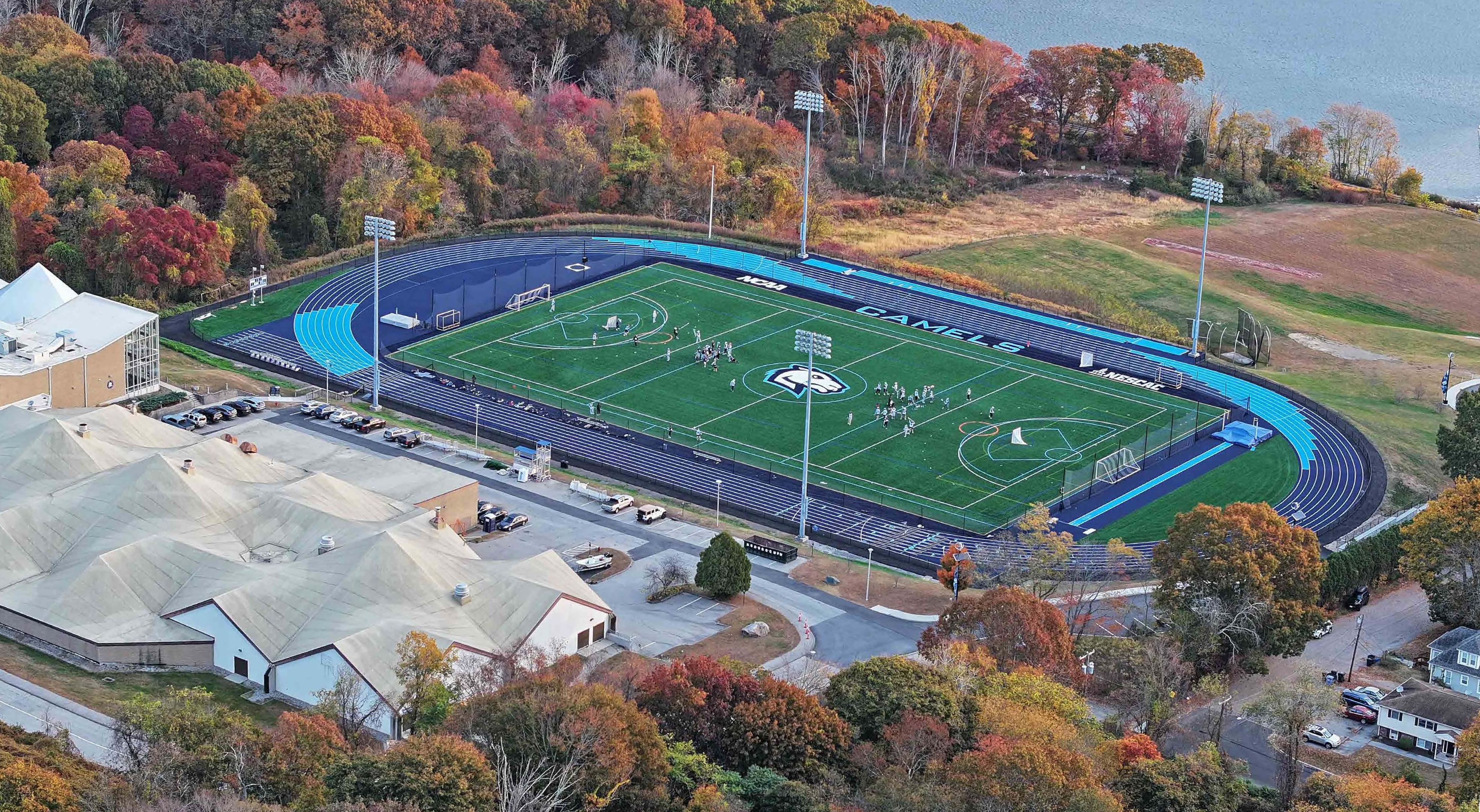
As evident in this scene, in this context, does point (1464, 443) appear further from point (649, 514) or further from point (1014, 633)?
point (649, 514)

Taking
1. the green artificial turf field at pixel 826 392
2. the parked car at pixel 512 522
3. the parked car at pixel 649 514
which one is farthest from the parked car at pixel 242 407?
the parked car at pixel 649 514

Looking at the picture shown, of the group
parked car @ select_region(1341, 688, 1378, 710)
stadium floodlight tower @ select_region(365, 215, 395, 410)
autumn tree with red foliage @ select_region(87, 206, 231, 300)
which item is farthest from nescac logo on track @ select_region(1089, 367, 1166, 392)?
autumn tree with red foliage @ select_region(87, 206, 231, 300)

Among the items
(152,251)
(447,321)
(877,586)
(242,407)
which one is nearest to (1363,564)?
(877,586)

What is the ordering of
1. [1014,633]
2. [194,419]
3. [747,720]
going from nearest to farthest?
1. [747,720]
2. [1014,633]
3. [194,419]

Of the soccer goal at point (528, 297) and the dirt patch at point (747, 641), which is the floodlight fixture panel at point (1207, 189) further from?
the dirt patch at point (747, 641)

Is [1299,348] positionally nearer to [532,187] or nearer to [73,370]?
[532,187]

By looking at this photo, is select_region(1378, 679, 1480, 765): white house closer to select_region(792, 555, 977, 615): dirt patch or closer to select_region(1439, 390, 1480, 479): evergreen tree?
select_region(792, 555, 977, 615): dirt patch
